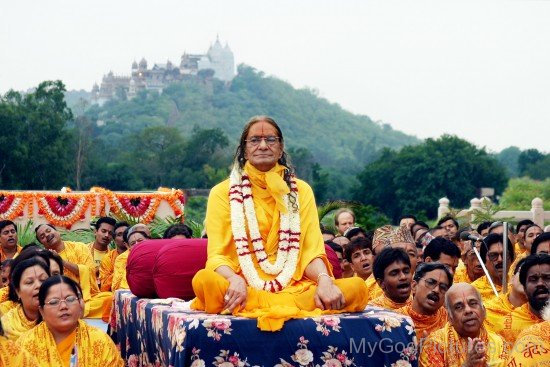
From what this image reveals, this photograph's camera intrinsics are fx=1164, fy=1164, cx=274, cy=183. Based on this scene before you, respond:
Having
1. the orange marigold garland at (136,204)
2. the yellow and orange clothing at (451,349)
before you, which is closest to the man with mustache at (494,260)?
the yellow and orange clothing at (451,349)

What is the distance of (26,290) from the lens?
24.7 feet

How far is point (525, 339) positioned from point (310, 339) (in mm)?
1141

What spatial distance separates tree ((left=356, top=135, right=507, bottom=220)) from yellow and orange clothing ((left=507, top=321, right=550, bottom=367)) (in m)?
58.2

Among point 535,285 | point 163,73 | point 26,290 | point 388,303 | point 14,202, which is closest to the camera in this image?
point 535,285

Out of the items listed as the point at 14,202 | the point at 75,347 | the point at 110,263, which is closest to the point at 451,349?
the point at 75,347

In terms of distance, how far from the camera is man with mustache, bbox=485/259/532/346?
7.27 metres

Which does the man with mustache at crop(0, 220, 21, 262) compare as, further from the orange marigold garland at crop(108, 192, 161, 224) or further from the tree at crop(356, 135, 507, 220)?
the tree at crop(356, 135, 507, 220)

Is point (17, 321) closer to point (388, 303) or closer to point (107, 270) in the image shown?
point (388, 303)

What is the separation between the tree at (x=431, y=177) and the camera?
65.6m

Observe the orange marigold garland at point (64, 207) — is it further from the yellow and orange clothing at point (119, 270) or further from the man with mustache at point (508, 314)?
the man with mustache at point (508, 314)

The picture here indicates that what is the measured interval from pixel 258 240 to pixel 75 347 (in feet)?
3.99

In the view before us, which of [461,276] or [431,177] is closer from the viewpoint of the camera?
[461,276]

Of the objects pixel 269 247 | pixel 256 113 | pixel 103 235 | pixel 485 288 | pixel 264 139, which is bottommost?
pixel 485 288

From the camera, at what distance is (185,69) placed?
177875 mm
